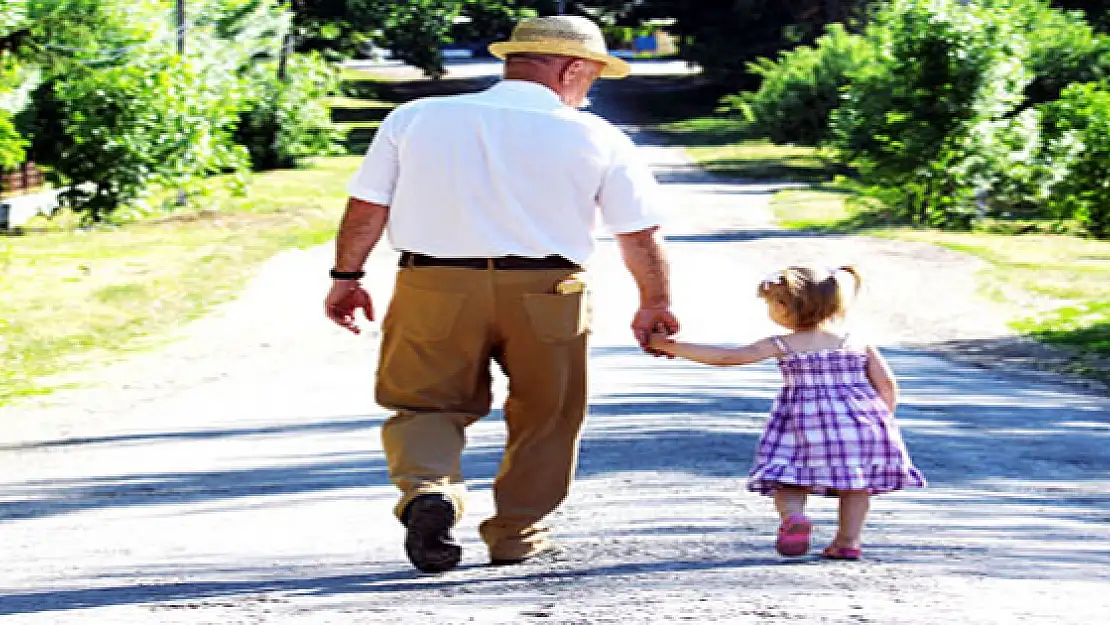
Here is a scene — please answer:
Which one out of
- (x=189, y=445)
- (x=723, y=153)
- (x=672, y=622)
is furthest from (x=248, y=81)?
(x=672, y=622)

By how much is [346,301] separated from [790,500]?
1.59 m

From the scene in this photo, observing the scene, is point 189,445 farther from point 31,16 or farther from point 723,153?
point 723,153

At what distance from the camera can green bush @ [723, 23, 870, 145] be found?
45.4 m

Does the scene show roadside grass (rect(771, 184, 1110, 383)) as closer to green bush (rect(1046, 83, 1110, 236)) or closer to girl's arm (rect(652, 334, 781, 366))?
green bush (rect(1046, 83, 1110, 236))

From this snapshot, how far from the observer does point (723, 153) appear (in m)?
47.1

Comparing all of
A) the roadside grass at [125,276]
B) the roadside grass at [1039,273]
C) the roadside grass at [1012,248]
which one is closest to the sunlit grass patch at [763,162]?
the roadside grass at [1012,248]

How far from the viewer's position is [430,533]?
5.93 meters

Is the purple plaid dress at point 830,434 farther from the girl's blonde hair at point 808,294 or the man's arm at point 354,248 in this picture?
the man's arm at point 354,248

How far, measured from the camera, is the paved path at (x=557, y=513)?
5.45 m

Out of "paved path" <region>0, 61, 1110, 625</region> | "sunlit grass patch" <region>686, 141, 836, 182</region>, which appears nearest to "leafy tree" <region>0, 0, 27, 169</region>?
"paved path" <region>0, 61, 1110, 625</region>

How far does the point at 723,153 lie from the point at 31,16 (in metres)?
24.3

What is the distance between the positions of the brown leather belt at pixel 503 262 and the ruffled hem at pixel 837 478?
36.0 inches

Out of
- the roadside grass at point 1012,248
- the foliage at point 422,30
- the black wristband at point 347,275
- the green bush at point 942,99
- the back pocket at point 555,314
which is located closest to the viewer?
the back pocket at point 555,314

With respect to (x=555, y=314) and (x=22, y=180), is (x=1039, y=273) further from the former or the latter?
(x=22, y=180)
